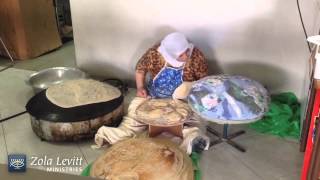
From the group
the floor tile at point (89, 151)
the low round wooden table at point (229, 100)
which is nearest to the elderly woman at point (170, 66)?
the low round wooden table at point (229, 100)

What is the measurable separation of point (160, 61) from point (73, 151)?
690 mm

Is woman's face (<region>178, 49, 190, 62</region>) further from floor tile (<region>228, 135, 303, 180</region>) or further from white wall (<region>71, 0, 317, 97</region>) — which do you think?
floor tile (<region>228, 135, 303, 180</region>)

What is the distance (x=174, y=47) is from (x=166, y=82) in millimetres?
225

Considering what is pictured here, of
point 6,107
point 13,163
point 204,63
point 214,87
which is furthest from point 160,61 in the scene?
point 13,163

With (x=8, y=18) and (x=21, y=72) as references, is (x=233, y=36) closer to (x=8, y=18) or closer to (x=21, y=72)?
(x=21, y=72)

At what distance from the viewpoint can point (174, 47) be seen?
2.04 metres

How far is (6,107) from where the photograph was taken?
2.29 m

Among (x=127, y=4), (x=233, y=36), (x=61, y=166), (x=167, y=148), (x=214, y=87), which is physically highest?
(x=127, y=4)

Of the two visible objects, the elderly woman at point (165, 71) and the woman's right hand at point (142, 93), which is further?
the woman's right hand at point (142, 93)

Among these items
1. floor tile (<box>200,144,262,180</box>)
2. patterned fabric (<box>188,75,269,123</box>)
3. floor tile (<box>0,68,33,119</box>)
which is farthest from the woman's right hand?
floor tile (<box>0,68,33,119</box>)

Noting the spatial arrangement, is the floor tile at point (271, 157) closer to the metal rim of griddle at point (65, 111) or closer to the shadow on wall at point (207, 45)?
the shadow on wall at point (207, 45)

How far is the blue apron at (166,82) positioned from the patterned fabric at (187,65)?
0.03m

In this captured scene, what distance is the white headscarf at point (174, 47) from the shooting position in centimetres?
203

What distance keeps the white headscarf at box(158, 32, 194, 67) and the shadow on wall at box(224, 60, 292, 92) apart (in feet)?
1.16
